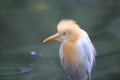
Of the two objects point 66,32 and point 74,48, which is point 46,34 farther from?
point 66,32

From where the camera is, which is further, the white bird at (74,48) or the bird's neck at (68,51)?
the bird's neck at (68,51)

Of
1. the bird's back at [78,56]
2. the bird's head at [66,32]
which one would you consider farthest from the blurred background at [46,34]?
the bird's head at [66,32]

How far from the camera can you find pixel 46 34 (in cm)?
531

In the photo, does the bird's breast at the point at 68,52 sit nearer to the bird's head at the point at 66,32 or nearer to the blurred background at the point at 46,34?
the bird's head at the point at 66,32

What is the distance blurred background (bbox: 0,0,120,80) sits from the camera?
4285mm

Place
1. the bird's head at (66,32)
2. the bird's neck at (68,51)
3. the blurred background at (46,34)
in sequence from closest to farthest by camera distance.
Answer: the bird's head at (66,32)
the bird's neck at (68,51)
the blurred background at (46,34)

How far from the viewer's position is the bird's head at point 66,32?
296 centimetres

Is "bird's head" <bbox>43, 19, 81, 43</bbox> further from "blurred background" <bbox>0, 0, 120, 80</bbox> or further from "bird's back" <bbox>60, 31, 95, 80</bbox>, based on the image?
"blurred background" <bbox>0, 0, 120, 80</bbox>

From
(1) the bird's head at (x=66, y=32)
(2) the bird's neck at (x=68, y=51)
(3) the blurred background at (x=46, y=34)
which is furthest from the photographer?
(3) the blurred background at (x=46, y=34)

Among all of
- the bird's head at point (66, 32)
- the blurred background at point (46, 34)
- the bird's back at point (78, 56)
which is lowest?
the bird's back at point (78, 56)

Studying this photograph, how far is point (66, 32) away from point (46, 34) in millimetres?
2312

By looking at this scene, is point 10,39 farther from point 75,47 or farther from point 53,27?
point 75,47

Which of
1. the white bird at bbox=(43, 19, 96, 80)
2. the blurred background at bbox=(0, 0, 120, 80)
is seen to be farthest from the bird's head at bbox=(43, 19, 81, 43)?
the blurred background at bbox=(0, 0, 120, 80)

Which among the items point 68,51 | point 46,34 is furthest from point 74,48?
point 46,34
